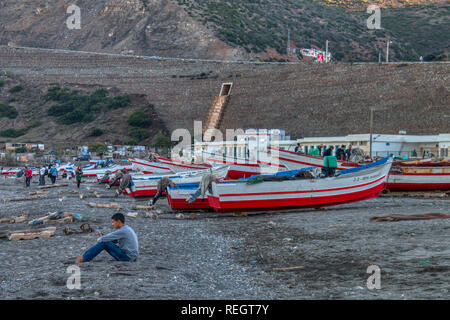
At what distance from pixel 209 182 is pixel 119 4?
94.1 meters

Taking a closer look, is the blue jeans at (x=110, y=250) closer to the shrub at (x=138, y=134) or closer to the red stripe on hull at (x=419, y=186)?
the red stripe on hull at (x=419, y=186)

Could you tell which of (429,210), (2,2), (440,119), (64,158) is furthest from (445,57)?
(2,2)

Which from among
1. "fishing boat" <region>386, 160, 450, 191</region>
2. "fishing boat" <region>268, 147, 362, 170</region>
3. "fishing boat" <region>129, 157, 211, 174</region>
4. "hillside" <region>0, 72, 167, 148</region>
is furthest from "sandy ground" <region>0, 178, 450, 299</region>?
"hillside" <region>0, 72, 167, 148</region>

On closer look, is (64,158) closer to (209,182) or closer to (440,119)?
(440,119)

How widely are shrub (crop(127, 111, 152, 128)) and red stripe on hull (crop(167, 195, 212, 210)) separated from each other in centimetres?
5264

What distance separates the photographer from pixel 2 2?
122250 millimetres

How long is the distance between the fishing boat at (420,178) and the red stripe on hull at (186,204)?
7547mm

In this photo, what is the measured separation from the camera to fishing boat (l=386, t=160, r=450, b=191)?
21734 mm

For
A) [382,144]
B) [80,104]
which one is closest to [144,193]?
[382,144]

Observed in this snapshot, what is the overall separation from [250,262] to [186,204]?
30.7 ft

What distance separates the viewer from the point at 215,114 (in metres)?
67.3
